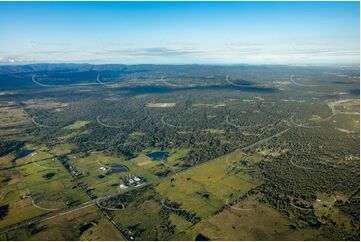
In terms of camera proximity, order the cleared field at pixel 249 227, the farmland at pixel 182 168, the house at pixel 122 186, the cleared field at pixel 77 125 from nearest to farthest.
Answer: the cleared field at pixel 249 227 → the farmland at pixel 182 168 → the house at pixel 122 186 → the cleared field at pixel 77 125

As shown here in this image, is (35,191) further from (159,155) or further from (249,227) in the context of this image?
(249,227)

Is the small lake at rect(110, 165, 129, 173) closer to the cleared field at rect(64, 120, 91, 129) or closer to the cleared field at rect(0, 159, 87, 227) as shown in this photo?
the cleared field at rect(0, 159, 87, 227)

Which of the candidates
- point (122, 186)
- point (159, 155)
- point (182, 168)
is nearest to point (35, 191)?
point (122, 186)

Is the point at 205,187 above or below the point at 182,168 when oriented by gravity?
above

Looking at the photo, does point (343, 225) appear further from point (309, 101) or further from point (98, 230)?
point (309, 101)

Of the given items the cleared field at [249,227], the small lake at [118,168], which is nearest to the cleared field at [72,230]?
the cleared field at [249,227]

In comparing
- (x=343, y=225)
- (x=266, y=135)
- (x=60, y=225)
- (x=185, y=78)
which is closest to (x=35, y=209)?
(x=60, y=225)

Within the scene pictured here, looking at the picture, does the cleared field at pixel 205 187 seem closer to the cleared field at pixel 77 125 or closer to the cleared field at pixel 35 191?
the cleared field at pixel 35 191

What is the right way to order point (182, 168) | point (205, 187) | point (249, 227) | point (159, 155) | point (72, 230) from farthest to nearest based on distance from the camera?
point (159, 155), point (182, 168), point (205, 187), point (72, 230), point (249, 227)
